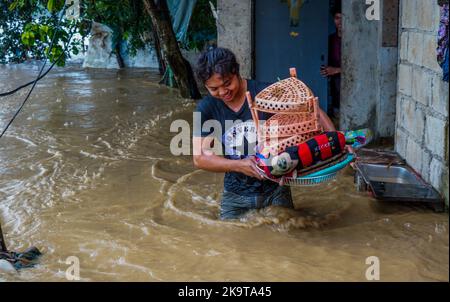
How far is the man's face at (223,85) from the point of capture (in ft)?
13.1

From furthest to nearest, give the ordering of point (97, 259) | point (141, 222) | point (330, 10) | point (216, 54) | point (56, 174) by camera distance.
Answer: point (330, 10), point (56, 174), point (141, 222), point (97, 259), point (216, 54)

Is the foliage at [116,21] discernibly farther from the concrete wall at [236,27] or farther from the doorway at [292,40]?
the concrete wall at [236,27]

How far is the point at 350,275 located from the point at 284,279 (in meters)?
0.42

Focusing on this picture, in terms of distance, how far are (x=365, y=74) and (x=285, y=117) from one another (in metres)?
3.71

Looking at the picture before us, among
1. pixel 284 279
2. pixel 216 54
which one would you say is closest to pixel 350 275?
pixel 284 279

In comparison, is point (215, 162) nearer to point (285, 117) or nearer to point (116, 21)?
point (285, 117)

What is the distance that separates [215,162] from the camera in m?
4.11

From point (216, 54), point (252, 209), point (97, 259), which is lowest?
point (97, 259)

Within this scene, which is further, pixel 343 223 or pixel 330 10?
pixel 330 10

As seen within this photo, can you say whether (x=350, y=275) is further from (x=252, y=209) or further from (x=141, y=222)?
(x=141, y=222)

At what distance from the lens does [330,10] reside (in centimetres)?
912

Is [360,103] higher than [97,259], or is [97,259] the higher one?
[360,103]

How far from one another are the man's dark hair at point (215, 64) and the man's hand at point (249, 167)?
0.56 m

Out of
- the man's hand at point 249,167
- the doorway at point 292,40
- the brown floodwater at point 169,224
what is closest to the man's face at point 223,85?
the man's hand at point 249,167
